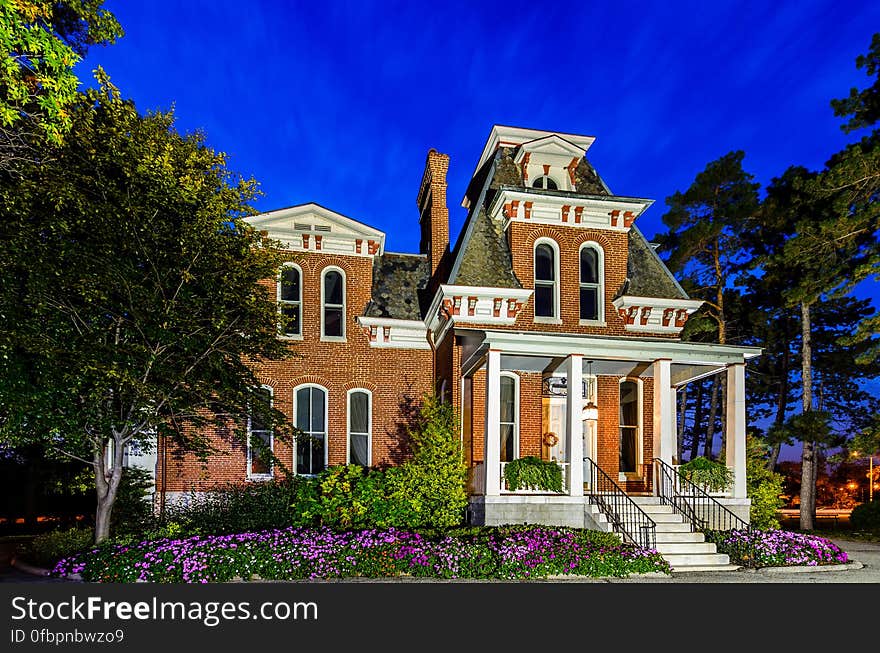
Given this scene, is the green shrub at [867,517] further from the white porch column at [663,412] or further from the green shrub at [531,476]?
the green shrub at [531,476]

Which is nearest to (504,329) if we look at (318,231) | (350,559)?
(318,231)

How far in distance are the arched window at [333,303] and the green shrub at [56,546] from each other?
8053 mm

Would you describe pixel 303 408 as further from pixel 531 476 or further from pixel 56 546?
pixel 531 476

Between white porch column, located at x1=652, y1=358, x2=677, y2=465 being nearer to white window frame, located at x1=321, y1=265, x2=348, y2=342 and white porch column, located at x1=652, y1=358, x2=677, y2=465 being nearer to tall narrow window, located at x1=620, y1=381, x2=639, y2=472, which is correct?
tall narrow window, located at x1=620, y1=381, x2=639, y2=472

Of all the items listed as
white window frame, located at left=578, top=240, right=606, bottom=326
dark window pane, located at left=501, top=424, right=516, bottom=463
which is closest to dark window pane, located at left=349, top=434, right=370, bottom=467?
dark window pane, located at left=501, top=424, right=516, bottom=463

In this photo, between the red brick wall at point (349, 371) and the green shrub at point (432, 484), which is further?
the red brick wall at point (349, 371)

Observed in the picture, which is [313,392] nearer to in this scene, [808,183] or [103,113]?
[103,113]

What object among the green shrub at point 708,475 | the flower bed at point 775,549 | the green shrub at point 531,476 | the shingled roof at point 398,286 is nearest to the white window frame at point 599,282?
the green shrub at point 708,475

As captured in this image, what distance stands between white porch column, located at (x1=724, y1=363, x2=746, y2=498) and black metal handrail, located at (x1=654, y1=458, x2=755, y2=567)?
73 centimetres

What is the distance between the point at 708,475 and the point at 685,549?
2856 millimetres

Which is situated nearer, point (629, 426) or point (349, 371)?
point (629, 426)

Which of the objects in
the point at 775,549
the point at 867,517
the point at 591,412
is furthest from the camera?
the point at 867,517

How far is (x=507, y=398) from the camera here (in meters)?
18.9

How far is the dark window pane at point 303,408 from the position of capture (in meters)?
20.2
